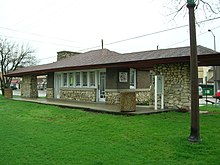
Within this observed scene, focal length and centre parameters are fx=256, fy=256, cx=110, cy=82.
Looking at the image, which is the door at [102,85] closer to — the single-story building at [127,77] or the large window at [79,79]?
the single-story building at [127,77]

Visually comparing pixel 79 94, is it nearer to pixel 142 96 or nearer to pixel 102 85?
pixel 102 85

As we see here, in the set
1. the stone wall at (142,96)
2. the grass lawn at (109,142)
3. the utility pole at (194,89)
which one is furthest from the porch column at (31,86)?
the utility pole at (194,89)

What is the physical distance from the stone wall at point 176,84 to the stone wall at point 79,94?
6379 millimetres

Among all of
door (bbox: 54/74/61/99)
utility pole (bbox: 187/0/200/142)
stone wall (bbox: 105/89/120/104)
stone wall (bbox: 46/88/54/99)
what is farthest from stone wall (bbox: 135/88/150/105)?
utility pole (bbox: 187/0/200/142)

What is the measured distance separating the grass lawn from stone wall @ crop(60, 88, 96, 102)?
8467mm

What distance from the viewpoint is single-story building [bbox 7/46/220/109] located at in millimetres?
12859

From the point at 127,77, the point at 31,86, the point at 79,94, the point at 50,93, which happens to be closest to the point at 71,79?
the point at 79,94

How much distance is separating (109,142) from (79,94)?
1324cm

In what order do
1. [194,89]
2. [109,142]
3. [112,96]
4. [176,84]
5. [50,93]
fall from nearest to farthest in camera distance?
1. [109,142]
2. [194,89]
3. [176,84]
4. [112,96]
5. [50,93]

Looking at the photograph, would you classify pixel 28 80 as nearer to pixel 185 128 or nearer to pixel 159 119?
pixel 159 119

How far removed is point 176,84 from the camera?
1325 centimetres

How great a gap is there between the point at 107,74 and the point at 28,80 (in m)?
12.5

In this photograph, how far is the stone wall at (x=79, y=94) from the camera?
18.9 m

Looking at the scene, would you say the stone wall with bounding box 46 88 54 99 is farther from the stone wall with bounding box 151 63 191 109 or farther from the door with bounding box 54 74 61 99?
the stone wall with bounding box 151 63 191 109
